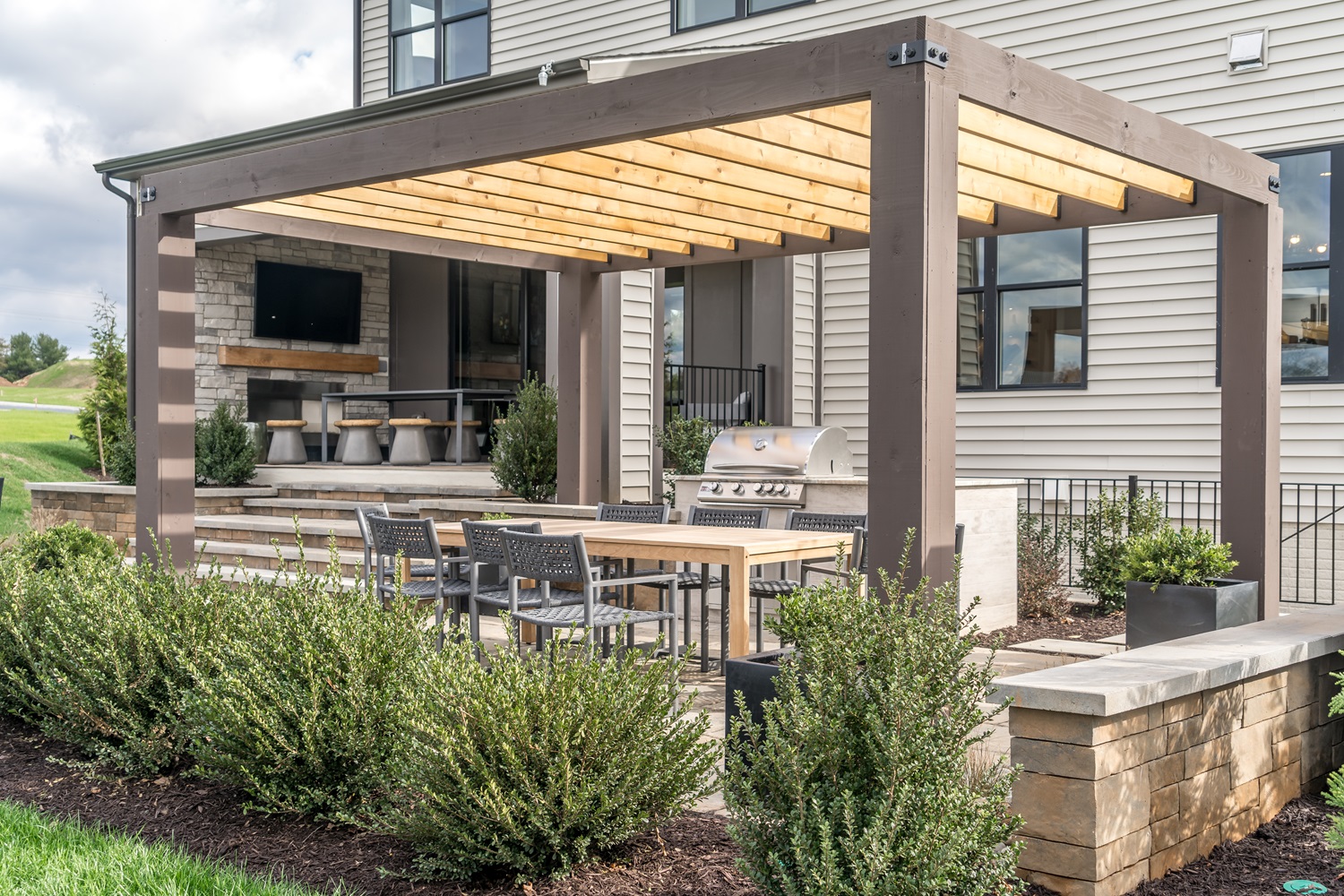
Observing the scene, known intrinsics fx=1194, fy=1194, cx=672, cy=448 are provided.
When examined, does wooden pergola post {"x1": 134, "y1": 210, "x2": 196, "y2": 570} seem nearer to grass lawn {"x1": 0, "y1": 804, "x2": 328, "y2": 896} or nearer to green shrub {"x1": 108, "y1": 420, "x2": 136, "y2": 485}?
grass lawn {"x1": 0, "y1": 804, "x2": 328, "y2": 896}

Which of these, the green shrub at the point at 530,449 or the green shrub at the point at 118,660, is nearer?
the green shrub at the point at 118,660

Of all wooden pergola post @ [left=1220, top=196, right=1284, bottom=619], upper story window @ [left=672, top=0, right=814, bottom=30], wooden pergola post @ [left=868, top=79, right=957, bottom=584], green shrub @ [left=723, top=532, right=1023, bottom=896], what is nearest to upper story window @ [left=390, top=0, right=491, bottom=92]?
upper story window @ [left=672, top=0, right=814, bottom=30]

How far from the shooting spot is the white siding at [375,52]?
15.0 m

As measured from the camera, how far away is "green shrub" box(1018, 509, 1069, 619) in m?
8.23

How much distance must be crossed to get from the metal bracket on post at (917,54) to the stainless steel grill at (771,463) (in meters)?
4.42

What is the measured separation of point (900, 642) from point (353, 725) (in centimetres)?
181

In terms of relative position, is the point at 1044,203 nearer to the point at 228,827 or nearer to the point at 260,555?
the point at 228,827

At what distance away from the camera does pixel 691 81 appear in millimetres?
4754

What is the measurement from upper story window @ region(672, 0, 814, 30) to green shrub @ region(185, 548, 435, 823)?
9.43 m

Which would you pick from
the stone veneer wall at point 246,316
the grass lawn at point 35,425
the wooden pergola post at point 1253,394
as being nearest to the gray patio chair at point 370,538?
the wooden pergola post at point 1253,394

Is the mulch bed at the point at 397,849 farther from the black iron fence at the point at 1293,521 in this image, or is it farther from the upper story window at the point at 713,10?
the upper story window at the point at 713,10

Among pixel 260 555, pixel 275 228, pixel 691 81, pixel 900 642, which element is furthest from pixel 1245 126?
pixel 260 555

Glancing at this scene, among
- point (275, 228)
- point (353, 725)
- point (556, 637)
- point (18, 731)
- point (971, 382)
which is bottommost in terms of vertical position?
point (18, 731)

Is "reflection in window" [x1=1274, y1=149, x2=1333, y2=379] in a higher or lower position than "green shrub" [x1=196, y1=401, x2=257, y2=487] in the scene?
higher
